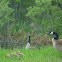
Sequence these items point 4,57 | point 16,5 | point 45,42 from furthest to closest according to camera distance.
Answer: point 16,5, point 45,42, point 4,57

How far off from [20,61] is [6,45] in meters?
4.16

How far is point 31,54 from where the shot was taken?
670cm

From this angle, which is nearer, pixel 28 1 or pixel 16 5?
pixel 28 1

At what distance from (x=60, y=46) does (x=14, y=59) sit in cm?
195

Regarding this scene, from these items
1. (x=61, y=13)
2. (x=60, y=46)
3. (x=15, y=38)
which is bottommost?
(x=15, y=38)

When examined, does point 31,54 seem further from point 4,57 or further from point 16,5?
point 16,5

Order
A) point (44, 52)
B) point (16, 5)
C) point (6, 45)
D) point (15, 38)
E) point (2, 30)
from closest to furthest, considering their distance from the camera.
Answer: point (44, 52) < point (6, 45) < point (2, 30) < point (15, 38) < point (16, 5)

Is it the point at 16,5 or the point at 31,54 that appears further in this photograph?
the point at 16,5

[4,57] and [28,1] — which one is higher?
[28,1]

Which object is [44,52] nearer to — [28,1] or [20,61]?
[20,61]

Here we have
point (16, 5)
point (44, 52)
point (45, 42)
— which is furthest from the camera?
point (16, 5)

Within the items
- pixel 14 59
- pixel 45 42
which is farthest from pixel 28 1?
pixel 14 59

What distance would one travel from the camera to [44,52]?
7.29 metres

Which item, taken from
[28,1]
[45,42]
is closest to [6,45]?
[45,42]
